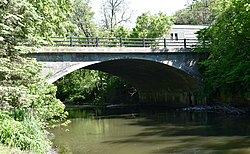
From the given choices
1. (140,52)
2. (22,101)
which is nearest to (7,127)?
(22,101)

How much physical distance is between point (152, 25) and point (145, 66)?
1024 centimetres

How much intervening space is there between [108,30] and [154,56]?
1794 cm

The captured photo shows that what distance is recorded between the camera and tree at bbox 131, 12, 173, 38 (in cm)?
3428

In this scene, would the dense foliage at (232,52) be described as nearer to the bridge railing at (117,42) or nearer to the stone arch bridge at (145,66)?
the stone arch bridge at (145,66)

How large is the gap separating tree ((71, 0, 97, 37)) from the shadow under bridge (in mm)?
8969

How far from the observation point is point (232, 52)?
66.2 ft

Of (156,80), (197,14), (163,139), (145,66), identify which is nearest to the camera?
(163,139)

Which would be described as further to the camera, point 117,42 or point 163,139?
point 117,42

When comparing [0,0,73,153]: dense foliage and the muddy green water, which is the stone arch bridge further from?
[0,0,73,153]: dense foliage

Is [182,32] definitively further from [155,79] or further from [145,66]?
[145,66]

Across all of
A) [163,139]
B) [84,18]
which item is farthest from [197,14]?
[163,139]

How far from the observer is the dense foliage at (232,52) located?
62.2 feet

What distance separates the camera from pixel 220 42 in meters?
20.5

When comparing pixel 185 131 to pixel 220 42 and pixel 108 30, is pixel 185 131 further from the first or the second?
pixel 108 30
